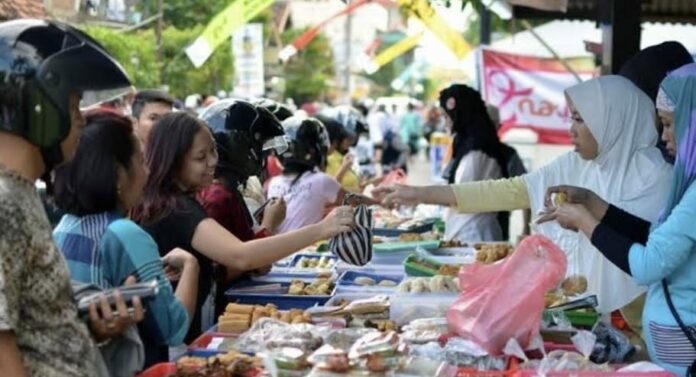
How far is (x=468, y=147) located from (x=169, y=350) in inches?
181

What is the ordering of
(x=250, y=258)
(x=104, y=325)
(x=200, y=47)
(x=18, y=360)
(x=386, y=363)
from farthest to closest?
(x=200, y=47) → (x=250, y=258) → (x=386, y=363) → (x=104, y=325) → (x=18, y=360)

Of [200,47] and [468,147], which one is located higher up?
[200,47]

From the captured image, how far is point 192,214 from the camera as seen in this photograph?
418 cm

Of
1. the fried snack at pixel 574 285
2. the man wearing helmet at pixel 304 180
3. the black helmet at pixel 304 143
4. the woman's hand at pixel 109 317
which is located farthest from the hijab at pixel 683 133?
the black helmet at pixel 304 143

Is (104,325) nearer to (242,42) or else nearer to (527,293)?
(527,293)

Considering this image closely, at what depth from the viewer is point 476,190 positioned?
537 centimetres

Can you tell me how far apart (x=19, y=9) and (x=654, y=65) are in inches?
171

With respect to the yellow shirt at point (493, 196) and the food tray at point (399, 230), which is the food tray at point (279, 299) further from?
the food tray at point (399, 230)

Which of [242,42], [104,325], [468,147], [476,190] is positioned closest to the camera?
[104,325]

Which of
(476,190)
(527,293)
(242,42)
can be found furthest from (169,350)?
(242,42)

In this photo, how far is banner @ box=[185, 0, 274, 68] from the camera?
30.8 feet

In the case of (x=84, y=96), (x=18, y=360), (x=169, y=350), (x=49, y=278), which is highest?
(x=84, y=96)

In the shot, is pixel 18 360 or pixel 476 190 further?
pixel 476 190

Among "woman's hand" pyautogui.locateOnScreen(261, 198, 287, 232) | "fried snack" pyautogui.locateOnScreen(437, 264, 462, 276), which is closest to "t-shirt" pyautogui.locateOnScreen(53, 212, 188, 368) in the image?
"fried snack" pyautogui.locateOnScreen(437, 264, 462, 276)
